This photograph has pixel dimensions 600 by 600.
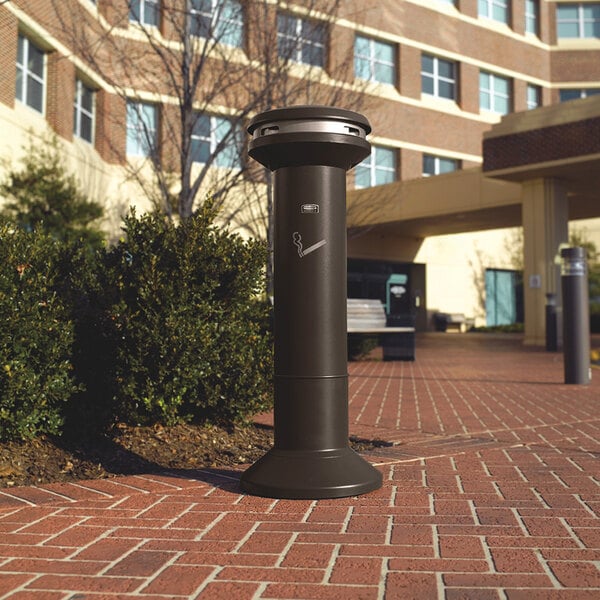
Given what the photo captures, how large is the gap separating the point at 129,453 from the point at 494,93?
3034cm

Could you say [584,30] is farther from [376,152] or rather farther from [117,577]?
[117,577]

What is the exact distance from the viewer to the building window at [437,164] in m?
29.8

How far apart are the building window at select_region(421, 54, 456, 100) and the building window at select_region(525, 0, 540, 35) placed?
217 inches

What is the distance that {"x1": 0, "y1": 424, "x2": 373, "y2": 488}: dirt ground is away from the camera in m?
4.61

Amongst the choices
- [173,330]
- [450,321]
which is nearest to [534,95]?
[450,321]

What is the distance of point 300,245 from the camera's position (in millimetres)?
4070

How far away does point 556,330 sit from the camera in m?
18.7

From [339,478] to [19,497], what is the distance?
1.67 meters

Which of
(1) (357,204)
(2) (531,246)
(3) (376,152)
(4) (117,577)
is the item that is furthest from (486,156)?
(4) (117,577)

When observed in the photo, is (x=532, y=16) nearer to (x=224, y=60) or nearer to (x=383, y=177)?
(x=383, y=177)

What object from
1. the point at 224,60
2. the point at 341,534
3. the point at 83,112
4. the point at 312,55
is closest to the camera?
the point at 341,534

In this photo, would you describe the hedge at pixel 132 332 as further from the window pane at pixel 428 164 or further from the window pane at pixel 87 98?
the window pane at pixel 428 164

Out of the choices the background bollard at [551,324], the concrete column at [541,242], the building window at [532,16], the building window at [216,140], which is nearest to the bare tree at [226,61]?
the building window at [216,140]

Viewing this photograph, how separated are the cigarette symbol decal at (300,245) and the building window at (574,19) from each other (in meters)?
35.2
